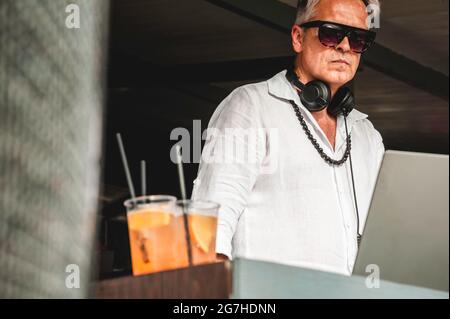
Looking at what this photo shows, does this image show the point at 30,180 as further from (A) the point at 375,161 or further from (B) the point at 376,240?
(A) the point at 375,161

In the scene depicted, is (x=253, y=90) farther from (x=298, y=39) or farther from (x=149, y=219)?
(x=149, y=219)

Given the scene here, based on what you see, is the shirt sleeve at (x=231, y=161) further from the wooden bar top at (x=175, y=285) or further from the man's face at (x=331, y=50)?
the wooden bar top at (x=175, y=285)

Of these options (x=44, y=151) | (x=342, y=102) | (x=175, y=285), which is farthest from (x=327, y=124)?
(x=44, y=151)

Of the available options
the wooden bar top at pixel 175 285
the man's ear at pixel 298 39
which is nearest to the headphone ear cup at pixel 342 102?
the man's ear at pixel 298 39

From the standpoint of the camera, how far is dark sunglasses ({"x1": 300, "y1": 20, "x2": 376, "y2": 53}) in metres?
2.61

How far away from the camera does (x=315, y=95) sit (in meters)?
2.56

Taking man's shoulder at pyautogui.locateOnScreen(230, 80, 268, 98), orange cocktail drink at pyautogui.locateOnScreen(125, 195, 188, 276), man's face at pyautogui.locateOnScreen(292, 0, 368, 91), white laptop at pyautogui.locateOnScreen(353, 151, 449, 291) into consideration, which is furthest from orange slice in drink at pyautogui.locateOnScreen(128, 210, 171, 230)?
man's face at pyautogui.locateOnScreen(292, 0, 368, 91)

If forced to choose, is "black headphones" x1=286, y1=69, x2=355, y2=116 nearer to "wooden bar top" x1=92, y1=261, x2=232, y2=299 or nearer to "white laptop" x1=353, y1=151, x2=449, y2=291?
"white laptop" x1=353, y1=151, x2=449, y2=291

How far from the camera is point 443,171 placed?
5.24 feet

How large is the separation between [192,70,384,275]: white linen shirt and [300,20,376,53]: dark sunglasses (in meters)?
0.18
